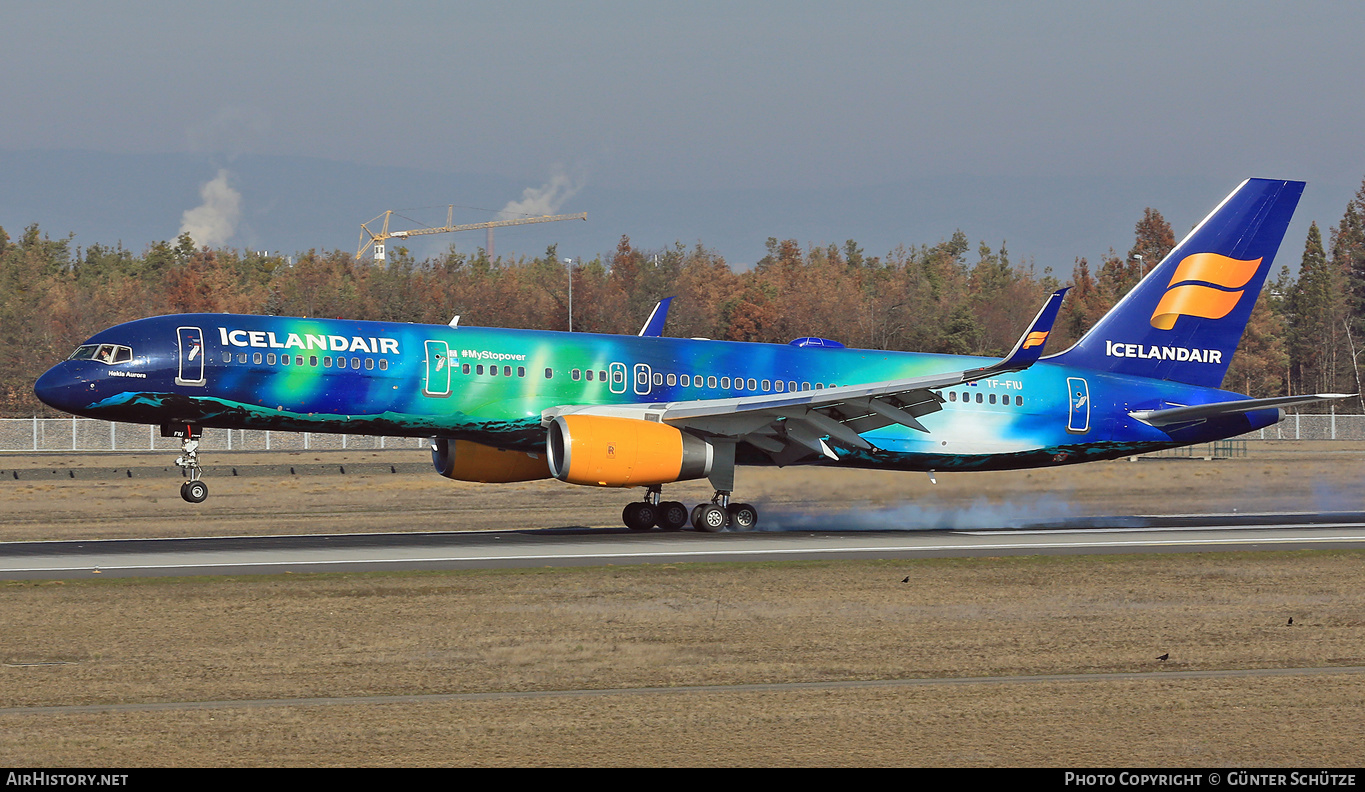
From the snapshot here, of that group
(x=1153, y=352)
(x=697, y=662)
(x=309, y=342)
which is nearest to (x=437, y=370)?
(x=309, y=342)

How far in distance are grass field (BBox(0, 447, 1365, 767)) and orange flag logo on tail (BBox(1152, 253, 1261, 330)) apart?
1217 cm

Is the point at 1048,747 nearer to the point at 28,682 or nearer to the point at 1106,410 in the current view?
the point at 28,682

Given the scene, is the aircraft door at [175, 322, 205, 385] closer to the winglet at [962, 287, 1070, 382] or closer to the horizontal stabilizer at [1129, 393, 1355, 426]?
the winglet at [962, 287, 1070, 382]

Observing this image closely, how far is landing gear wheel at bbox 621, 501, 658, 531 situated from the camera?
29.7 meters

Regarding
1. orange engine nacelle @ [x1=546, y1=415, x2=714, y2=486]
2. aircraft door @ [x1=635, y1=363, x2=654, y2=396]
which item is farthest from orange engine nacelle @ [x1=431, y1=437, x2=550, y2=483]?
orange engine nacelle @ [x1=546, y1=415, x2=714, y2=486]

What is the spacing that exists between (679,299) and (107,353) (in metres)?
91.7

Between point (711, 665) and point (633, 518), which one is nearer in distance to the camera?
point (711, 665)

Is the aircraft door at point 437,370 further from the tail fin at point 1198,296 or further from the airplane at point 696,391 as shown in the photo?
the tail fin at point 1198,296

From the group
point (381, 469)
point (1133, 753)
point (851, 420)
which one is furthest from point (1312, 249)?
point (1133, 753)

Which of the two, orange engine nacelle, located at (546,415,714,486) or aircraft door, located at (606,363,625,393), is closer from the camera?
orange engine nacelle, located at (546,415,714,486)

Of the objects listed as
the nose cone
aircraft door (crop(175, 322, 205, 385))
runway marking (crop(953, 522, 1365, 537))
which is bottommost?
runway marking (crop(953, 522, 1365, 537))

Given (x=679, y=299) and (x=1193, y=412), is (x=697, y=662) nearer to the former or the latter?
(x=1193, y=412)

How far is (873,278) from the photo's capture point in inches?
5876

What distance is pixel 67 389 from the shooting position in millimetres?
26016
